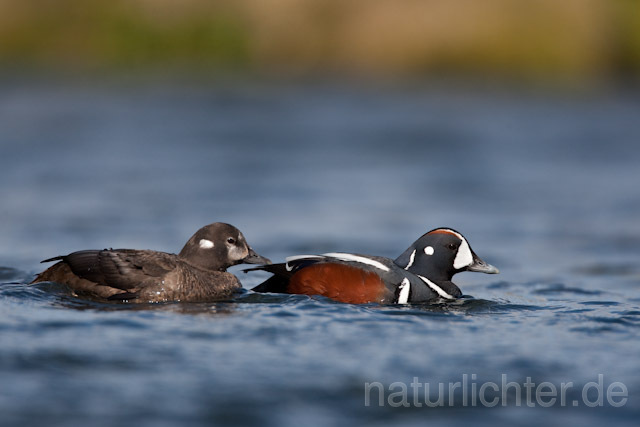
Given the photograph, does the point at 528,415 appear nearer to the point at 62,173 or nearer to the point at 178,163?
the point at 62,173

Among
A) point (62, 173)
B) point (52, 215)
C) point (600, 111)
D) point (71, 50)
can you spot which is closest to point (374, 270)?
point (52, 215)

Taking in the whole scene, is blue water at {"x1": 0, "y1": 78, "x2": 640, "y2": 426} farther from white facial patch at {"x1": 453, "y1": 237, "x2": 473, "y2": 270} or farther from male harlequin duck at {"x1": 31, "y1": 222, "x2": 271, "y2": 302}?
white facial patch at {"x1": 453, "y1": 237, "x2": 473, "y2": 270}

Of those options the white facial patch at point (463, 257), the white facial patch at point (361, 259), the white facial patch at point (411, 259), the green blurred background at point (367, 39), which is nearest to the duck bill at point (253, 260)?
the white facial patch at point (361, 259)

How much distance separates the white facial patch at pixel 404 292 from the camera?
30.4ft

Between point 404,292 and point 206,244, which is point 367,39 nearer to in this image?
point 206,244

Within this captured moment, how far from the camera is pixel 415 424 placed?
611 centimetres

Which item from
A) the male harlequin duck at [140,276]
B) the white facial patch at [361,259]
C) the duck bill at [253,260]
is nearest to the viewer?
the male harlequin duck at [140,276]

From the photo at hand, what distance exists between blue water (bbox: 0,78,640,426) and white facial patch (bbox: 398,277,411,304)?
0.22m

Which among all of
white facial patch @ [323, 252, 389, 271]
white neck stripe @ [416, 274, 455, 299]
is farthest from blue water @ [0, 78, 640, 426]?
white facial patch @ [323, 252, 389, 271]

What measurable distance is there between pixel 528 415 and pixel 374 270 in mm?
3243

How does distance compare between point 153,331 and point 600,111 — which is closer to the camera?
point 153,331

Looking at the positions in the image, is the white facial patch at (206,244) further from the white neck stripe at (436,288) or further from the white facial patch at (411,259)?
the white neck stripe at (436,288)

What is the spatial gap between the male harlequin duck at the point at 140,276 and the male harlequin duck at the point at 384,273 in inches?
22.6

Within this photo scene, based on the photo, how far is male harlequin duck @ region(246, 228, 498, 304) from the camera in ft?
30.2
